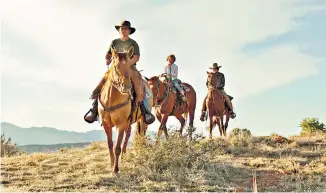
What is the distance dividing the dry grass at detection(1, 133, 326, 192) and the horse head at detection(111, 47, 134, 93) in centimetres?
211

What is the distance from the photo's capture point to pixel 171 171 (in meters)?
11.1

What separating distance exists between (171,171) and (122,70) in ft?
8.95

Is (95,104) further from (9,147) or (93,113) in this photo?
(9,147)

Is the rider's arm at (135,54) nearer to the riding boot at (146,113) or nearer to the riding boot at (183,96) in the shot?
the riding boot at (146,113)

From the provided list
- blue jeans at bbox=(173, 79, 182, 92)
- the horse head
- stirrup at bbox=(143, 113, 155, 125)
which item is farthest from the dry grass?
blue jeans at bbox=(173, 79, 182, 92)

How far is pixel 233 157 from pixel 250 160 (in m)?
0.73

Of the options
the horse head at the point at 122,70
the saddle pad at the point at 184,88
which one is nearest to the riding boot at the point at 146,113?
the horse head at the point at 122,70

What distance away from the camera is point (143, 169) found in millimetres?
11375

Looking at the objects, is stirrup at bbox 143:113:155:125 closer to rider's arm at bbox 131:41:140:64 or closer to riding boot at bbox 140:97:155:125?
riding boot at bbox 140:97:155:125

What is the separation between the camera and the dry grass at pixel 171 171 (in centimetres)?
1028

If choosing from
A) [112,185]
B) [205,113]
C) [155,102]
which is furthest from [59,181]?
[205,113]

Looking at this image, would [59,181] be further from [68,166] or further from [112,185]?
[68,166]

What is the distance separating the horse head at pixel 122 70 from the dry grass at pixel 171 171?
6.93 ft

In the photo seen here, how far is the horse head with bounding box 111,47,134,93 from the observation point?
10352 millimetres
